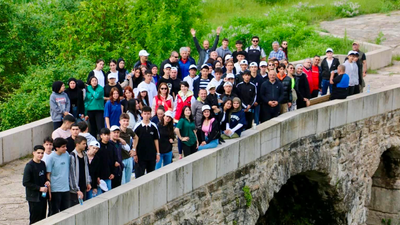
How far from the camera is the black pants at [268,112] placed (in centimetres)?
1445

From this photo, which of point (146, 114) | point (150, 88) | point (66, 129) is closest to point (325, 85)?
point (150, 88)

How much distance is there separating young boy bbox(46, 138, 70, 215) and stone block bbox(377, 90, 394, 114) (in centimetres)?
1053

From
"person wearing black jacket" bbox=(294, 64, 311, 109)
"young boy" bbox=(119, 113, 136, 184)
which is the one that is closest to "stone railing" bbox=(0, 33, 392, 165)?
"young boy" bbox=(119, 113, 136, 184)

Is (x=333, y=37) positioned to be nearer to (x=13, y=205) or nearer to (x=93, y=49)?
(x=93, y=49)

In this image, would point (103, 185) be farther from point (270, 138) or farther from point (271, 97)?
point (271, 97)

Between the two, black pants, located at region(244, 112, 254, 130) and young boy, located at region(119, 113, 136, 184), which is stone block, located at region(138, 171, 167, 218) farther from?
black pants, located at region(244, 112, 254, 130)

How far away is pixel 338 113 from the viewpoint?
16.3 meters

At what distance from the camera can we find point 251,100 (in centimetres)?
1386

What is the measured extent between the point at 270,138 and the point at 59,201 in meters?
5.22

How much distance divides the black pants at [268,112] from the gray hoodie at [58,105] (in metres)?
4.18

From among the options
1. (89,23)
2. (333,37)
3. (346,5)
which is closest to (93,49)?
(89,23)

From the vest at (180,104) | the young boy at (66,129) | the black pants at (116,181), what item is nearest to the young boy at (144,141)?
the black pants at (116,181)

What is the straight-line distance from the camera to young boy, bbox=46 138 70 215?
952 cm

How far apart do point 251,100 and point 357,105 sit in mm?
4195
